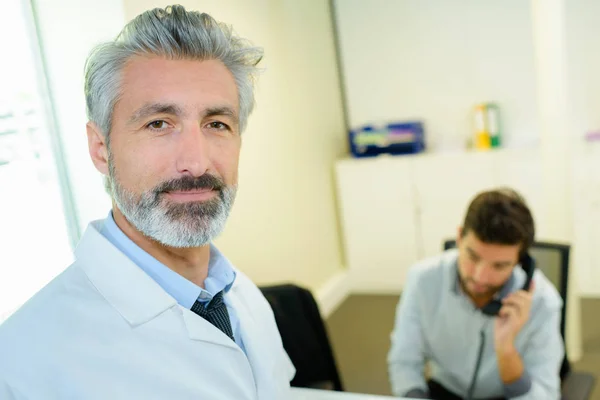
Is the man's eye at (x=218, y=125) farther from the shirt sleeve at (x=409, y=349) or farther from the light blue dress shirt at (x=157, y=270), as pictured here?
the shirt sleeve at (x=409, y=349)

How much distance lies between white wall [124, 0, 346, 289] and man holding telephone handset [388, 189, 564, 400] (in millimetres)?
895

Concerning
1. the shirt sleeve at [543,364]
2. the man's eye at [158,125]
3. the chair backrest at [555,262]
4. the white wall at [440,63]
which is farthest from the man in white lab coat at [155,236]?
the white wall at [440,63]

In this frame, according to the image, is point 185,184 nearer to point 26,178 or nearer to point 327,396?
point 26,178

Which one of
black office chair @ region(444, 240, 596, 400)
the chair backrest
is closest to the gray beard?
black office chair @ region(444, 240, 596, 400)

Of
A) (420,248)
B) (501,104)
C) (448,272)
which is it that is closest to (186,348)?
(448,272)

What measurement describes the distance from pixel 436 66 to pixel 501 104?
472mm

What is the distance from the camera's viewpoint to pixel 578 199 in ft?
10.4

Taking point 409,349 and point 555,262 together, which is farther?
point 555,262

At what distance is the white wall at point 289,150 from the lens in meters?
2.57

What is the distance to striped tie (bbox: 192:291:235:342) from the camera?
3.31ft

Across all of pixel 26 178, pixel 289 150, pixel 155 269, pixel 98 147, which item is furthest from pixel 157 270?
pixel 289 150

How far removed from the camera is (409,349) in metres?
1.67

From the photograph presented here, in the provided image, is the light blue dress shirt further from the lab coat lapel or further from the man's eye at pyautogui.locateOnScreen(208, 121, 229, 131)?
the man's eye at pyautogui.locateOnScreen(208, 121, 229, 131)

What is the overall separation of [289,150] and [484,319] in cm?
171
